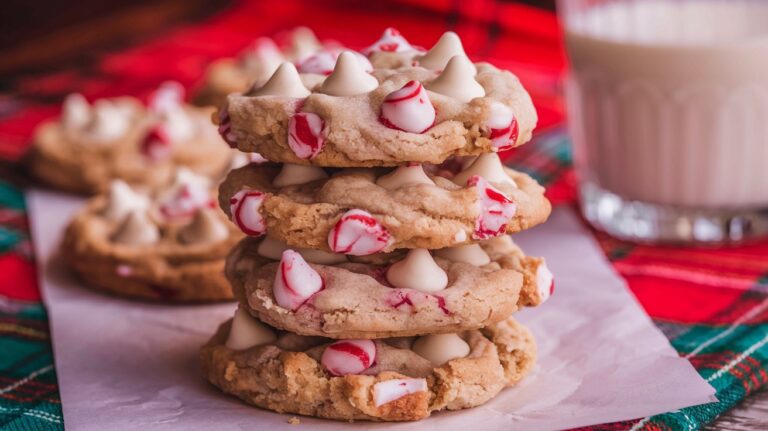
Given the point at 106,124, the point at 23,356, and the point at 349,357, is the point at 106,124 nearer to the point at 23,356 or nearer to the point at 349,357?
the point at 23,356

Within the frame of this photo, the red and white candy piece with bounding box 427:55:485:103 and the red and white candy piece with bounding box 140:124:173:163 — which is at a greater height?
the red and white candy piece with bounding box 427:55:485:103

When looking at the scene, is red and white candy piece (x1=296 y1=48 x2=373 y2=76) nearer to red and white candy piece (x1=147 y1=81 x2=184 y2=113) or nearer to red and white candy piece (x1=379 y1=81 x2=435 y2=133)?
red and white candy piece (x1=379 y1=81 x2=435 y2=133)

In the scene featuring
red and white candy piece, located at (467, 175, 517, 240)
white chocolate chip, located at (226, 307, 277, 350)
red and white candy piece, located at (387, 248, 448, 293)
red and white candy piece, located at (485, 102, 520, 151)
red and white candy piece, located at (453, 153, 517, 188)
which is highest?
red and white candy piece, located at (485, 102, 520, 151)

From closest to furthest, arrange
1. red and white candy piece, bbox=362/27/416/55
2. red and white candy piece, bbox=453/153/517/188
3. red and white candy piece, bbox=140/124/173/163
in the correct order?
red and white candy piece, bbox=453/153/517/188 → red and white candy piece, bbox=362/27/416/55 → red and white candy piece, bbox=140/124/173/163

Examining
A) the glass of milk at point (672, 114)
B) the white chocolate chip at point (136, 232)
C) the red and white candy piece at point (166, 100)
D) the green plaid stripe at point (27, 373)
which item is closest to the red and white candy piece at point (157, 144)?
the red and white candy piece at point (166, 100)

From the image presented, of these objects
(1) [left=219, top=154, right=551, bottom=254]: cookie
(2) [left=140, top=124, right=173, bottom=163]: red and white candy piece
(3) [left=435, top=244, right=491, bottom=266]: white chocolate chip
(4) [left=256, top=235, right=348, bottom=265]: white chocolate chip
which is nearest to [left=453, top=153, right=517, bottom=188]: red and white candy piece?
(1) [left=219, top=154, right=551, bottom=254]: cookie

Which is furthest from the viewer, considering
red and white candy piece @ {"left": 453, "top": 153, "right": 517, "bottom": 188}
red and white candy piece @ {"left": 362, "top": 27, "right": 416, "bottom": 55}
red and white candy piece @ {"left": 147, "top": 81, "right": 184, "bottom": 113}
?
red and white candy piece @ {"left": 147, "top": 81, "right": 184, "bottom": 113}

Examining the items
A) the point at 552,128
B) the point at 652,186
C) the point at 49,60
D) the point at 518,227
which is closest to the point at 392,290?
the point at 518,227

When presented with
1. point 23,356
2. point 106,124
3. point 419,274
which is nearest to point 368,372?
point 419,274
